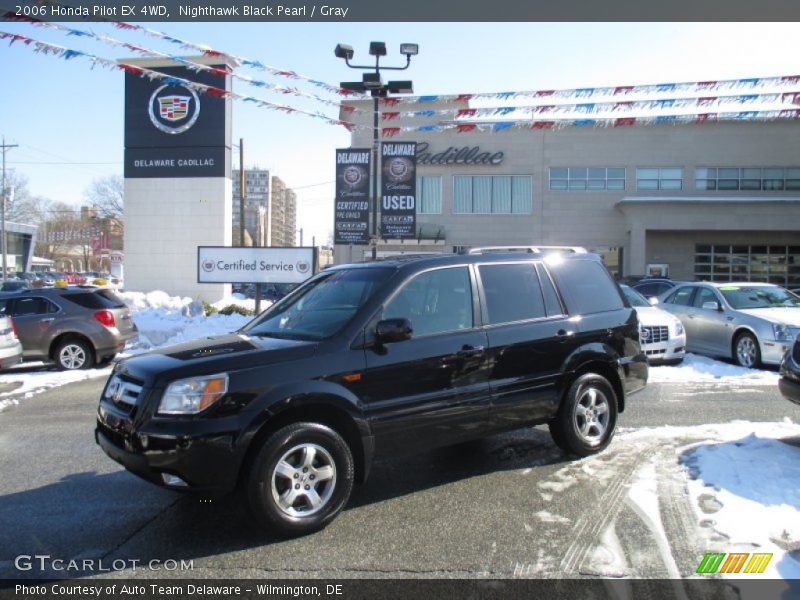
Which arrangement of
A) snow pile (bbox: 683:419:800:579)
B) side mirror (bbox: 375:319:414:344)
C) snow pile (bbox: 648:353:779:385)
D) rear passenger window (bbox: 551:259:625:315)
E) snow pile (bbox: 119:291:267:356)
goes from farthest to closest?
snow pile (bbox: 119:291:267:356) < snow pile (bbox: 648:353:779:385) < rear passenger window (bbox: 551:259:625:315) < side mirror (bbox: 375:319:414:344) < snow pile (bbox: 683:419:800:579)

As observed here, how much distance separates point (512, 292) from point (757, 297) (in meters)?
8.57

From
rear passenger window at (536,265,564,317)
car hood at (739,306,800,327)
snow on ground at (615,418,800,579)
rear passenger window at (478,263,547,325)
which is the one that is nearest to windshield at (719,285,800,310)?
car hood at (739,306,800,327)

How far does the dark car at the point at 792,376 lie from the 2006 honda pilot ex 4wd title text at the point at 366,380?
5.04ft

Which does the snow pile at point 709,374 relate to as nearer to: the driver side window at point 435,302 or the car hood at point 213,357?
the driver side window at point 435,302

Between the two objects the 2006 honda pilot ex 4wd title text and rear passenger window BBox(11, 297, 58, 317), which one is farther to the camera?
rear passenger window BBox(11, 297, 58, 317)

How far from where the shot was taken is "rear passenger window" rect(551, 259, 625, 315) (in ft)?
19.1

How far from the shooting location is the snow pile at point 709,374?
9739 mm

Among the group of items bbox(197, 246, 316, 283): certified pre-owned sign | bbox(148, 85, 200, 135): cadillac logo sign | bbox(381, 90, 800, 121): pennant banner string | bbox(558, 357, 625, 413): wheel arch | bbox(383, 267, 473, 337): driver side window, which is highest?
bbox(148, 85, 200, 135): cadillac logo sign

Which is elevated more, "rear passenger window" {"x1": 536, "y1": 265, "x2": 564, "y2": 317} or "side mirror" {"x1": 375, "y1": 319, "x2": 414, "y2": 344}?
"rear passenger window" {"x1": 536, "y1": 265, "x2": 564, "y2": 317}

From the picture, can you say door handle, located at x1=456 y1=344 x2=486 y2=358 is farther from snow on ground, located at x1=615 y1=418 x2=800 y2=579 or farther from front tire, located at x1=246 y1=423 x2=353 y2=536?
snow on ground, located at x1=615 y1=418 x2=800 y2=579

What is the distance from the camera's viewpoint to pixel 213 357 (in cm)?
412

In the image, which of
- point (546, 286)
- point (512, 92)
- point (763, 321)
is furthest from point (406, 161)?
point (546, 286)

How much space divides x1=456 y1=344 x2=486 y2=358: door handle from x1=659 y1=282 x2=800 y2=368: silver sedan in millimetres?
7338

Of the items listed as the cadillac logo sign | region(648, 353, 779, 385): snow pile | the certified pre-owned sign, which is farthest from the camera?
the cadillac logo sign
